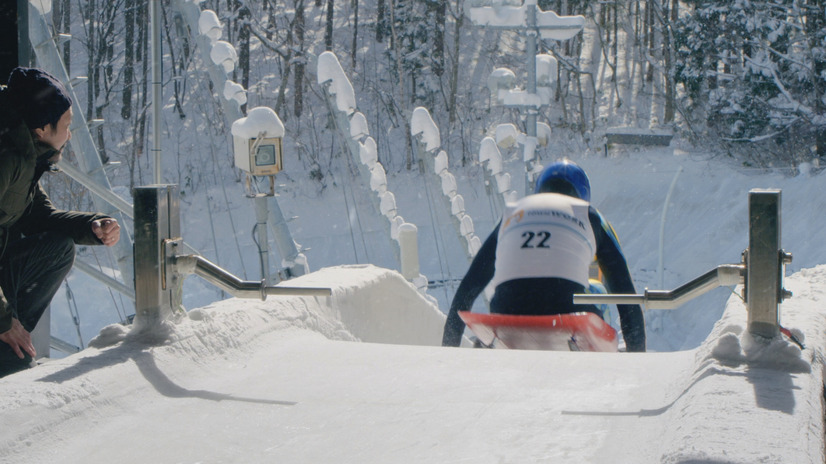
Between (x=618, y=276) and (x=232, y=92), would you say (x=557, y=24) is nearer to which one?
(x=232, y=92)

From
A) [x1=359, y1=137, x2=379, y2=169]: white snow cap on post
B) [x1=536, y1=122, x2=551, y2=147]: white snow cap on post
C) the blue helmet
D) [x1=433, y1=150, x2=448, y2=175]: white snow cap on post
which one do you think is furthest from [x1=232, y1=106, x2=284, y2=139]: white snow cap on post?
[x1=536, y1=122, x2=551, y2=147]: white snow cap on post

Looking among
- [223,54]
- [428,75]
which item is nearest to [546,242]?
[223,54]

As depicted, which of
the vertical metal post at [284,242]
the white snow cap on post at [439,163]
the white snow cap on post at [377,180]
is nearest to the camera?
the vertical metal post at [284,242]

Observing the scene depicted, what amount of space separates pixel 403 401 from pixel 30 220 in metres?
1.56

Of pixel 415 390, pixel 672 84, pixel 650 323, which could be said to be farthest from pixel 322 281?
pixel 672 84

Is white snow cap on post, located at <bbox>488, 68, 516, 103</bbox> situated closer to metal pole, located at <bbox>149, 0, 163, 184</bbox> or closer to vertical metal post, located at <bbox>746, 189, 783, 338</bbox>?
metal pole, located at <bbox>149, 0, 163, 184</bbox>

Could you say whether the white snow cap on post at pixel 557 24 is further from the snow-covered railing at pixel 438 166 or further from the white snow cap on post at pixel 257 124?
the white snow cap on post at pixel 257 124

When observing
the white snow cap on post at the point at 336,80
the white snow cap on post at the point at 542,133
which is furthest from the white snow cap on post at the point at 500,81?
the white snow cap on post at the point at 336,80

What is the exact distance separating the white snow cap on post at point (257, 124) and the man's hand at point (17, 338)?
437 centimetres

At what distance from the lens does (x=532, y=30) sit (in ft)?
32.9

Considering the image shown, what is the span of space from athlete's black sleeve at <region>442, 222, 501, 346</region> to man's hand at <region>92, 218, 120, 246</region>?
56.3 inches

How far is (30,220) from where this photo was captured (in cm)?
304

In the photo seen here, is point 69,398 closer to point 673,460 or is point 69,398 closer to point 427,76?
point 673,460

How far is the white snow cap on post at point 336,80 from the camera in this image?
8.37 m
